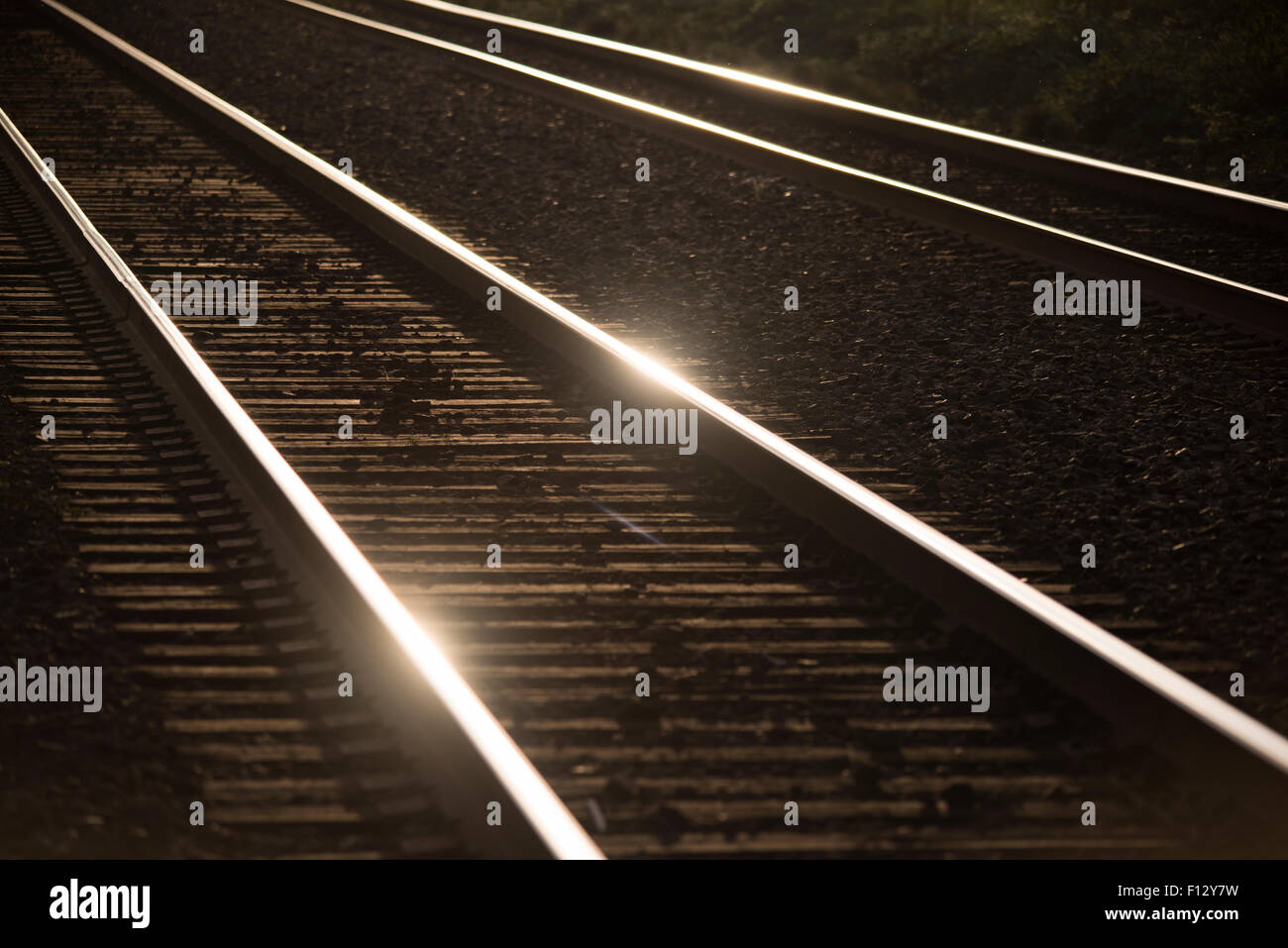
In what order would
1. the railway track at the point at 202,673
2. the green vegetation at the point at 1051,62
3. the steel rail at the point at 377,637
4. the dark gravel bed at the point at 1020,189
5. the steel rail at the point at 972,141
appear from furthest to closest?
1. the green vegetation at the point at 1051,62
2. the steel rail at the point at 972,141
3. the dark gravel bed at the point at 1020,189
4. the railway track at the point at 202,673
5. the steel rail at the point at 377,637

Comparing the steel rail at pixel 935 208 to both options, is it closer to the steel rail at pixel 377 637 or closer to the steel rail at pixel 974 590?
the steel rail at pixel 974 590

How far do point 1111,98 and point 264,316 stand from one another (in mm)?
9293

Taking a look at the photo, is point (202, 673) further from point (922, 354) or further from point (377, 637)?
point (922, 354)

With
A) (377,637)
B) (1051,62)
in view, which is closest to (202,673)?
(377,637)

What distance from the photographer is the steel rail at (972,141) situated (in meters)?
8.78

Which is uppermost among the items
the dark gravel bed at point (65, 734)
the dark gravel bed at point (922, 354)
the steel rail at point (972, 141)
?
the steel rail at point (972, 141)

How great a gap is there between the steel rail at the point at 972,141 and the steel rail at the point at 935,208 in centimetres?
100

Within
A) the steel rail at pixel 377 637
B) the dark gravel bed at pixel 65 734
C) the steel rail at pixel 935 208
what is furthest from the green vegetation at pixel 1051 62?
the dark gravel bed at pixel 65 734

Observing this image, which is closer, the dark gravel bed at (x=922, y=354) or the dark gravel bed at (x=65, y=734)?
the dark gravel bed at (x=65, y=734)

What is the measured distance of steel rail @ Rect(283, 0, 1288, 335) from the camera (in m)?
6.95

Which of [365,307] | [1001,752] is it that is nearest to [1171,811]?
[1001,752]

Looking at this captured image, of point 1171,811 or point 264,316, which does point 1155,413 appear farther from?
point 264,316

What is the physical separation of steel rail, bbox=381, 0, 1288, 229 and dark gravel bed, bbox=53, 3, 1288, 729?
1.80m

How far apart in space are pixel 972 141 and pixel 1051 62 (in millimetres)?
4394
